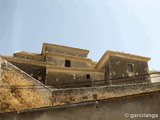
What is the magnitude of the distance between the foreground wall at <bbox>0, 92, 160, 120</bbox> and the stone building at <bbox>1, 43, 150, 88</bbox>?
932 centimetres

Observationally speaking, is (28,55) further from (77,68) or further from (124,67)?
(124,67)

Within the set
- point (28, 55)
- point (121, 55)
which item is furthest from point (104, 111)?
point (28, 55)

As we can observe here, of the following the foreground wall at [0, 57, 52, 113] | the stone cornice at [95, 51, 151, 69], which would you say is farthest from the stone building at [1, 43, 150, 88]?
the foreground wall at [0, 57, 52, 113]

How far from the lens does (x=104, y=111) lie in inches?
273

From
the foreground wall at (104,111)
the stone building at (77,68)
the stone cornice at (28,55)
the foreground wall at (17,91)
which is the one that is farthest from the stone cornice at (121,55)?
the foreground wall at (104,111)

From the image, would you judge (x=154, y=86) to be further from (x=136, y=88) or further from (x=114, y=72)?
(x=114, y=72)

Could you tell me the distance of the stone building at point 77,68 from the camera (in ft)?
60.6

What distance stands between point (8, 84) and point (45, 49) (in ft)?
43.4

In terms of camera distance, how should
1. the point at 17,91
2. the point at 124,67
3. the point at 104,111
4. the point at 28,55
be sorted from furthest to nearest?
the point at 28,55 < the point at 124,67 < the point at 17,91 < the point at 104,111

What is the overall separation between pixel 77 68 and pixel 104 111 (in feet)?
42.3

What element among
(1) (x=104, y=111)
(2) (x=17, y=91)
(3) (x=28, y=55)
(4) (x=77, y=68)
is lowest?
(1) (x=104, y=111)

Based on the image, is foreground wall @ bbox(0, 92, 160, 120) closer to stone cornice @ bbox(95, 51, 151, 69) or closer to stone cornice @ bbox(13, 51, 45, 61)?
stone cornice @ bbox(95, 51, 151, 69)

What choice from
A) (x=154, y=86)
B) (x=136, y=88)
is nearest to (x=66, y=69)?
(x=136, y=88)

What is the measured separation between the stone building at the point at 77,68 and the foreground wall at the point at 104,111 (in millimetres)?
9325
